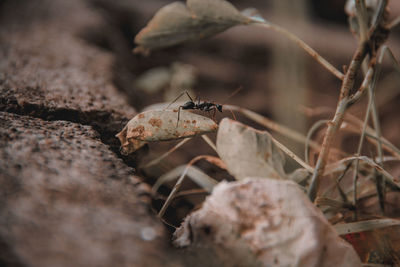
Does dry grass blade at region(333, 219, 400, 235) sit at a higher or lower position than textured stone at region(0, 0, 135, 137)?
lower

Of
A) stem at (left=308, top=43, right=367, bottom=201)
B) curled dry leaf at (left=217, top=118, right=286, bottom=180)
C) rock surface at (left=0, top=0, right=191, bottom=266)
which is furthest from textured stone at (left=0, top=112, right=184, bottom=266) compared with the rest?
stem at (left=308, top=43, right=367, bottom=201)

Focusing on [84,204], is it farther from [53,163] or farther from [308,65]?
[308,65]

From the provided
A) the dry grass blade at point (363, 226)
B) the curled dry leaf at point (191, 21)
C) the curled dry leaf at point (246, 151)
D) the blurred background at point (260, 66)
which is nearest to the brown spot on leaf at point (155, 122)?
the curled dry leaf at point (246, 151)

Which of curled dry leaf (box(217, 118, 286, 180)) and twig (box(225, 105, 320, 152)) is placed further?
twig (box(225, 105, 320, 152))

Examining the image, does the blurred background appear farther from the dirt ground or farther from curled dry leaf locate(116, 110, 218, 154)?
curled dry leaf locate(116, 110, 218, 154)

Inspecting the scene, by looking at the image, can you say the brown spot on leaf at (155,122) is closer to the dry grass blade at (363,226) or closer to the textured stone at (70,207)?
the textured stone at (70,207)

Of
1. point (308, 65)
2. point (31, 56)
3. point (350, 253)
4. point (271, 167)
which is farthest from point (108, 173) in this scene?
point (308, 65)

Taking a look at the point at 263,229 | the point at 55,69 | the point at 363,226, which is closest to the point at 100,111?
the point at 55,69
